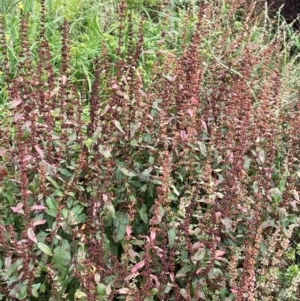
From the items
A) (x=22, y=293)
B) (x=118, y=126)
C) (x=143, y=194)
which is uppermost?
(x=118, y=126)

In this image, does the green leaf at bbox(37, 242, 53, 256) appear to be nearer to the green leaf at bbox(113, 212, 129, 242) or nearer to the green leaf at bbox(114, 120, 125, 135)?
the green leaf at bbox(113, 212, 129, 242)

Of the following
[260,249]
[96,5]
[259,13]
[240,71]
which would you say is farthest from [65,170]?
[259,13]

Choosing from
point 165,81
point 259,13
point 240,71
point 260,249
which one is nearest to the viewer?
point 260,249

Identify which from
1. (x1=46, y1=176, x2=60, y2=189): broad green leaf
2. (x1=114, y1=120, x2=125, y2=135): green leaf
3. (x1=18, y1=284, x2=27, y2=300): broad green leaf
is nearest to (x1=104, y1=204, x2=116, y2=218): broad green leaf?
(x1=46, y1=176, x2=60, y2=189): broad green leaf

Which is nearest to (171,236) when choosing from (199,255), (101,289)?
(199,255)

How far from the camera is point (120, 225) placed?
7.84 ft

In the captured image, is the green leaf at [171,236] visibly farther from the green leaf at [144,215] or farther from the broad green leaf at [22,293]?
the broad green leaf at [22,293]

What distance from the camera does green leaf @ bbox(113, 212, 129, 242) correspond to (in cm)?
236

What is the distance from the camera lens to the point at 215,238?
2279mm

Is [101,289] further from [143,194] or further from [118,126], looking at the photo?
[118,126]

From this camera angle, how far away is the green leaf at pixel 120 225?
7.75 ft

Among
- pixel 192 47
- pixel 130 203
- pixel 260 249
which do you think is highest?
pixel 192 47

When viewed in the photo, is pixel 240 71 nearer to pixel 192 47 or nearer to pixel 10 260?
pixel 192 47

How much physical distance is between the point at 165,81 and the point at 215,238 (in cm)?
87
